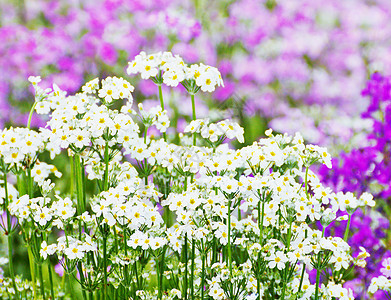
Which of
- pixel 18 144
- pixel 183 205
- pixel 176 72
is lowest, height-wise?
pixel 183 205

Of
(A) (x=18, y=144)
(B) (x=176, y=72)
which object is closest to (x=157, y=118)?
(B) (x=176, y=72)

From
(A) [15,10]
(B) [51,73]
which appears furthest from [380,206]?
(A) [15,10]

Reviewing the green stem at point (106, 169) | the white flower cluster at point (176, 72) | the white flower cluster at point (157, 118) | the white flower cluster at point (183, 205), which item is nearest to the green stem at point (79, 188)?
the white flower cluster at point (183, 205)

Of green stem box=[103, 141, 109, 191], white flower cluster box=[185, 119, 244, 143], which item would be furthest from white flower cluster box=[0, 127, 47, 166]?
white flower cluster box=[185, 119, 244, 143]

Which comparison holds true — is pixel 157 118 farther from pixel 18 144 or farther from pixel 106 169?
pixel 18 144

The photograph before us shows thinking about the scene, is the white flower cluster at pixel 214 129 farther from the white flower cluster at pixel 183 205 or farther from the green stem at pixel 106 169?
the green stem at pixel 106 169

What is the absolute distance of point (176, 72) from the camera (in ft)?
6.31

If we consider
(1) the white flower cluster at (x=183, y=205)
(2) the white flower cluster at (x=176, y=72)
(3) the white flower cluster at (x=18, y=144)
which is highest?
(2) the white flower cluster at (x=176, y=72)

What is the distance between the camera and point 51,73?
15.1 feet

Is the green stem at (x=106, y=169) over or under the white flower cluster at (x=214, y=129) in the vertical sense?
under

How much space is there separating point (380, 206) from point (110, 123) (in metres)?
1.71

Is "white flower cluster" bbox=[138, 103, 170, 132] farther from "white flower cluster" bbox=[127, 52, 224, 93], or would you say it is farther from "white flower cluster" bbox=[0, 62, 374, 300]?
"white flower cluster" bbox=[127, 52, 224, 93]

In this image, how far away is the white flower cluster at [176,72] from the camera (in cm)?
193

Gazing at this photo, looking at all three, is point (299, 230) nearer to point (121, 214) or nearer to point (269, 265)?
point (269, 265)
